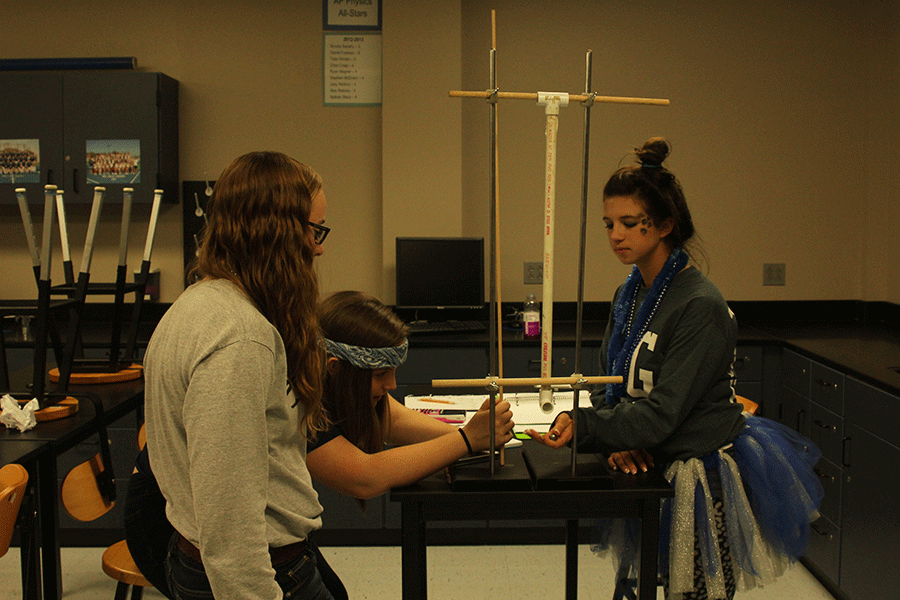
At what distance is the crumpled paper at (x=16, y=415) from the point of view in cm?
185

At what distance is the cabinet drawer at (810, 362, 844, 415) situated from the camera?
2.59 metres

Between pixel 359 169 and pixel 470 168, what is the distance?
565 mm

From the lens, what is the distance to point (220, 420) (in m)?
A: 0.96

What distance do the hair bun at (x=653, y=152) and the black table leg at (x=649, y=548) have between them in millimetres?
707

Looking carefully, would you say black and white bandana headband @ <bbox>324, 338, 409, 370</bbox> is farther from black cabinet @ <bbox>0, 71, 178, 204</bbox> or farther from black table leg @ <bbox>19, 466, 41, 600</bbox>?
black cabinet @ <bbox>0, 71, 178, 204</bbox>

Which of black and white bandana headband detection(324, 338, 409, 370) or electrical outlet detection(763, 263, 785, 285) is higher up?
electrical outlet detection(763, 263, 785, 285)

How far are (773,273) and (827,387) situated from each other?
1207 mm

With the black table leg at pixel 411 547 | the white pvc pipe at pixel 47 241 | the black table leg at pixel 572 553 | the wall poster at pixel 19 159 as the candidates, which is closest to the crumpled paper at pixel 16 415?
the white pvc pipe at pixel 47 241

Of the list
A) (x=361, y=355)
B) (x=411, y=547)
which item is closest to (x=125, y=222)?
(x=361, y=355)

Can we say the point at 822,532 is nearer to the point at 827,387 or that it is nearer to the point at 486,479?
the point at 827,387

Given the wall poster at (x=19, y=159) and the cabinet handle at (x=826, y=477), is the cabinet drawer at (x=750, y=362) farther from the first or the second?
the wall poster at (x=19, y=159)

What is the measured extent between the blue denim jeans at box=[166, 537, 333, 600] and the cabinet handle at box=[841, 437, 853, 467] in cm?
201

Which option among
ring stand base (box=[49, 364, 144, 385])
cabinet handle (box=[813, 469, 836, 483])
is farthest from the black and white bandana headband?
cabinet handle (box=[813, 469, 836, 483])

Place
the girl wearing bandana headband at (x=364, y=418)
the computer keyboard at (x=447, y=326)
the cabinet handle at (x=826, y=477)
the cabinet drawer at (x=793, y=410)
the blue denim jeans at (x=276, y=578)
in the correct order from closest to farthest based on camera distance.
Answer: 1. the blue denim jeans at (x=276, y=578)
2. the girl wearing bandana headband at (x=364, y=418)
3. the cabinet handle at (x=826, y=477)
4. the cabinet drawer at (x=793, y=410)
5. the computer keyboard at (x=447, y=326)
